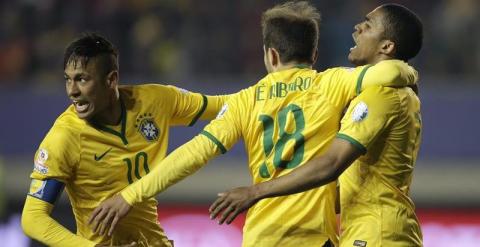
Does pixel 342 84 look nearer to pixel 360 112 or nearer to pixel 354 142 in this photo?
pixel 360 112

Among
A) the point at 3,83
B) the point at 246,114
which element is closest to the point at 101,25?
the point at 3,83

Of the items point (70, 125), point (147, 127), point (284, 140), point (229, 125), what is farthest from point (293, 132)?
point (70, 125)

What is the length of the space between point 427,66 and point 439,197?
1.46m

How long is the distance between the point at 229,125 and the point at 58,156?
0.92 metres

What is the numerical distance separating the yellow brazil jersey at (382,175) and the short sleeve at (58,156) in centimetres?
137

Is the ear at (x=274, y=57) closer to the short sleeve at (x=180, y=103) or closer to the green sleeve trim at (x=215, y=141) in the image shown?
the green sleeve trim at (x=215, y=141)

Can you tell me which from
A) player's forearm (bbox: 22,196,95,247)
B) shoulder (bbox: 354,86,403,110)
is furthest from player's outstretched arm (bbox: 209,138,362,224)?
player's forearm (bbox: 22,196,95,247)

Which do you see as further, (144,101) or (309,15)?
(144,101)

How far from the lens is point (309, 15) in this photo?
5242 millimetres

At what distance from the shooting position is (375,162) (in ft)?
16.8

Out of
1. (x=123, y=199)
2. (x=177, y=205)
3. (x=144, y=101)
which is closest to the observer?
(x=123, y=199)

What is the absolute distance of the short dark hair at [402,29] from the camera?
5238mm

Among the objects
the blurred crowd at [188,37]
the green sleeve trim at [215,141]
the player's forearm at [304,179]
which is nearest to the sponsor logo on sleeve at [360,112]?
the player's forearm at [304,179]

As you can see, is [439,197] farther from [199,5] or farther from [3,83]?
[3,83]
